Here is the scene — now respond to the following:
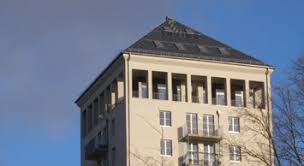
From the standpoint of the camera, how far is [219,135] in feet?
325

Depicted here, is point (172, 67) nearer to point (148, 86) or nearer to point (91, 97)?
point (148, 86)

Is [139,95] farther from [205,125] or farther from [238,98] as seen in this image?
[238,98]

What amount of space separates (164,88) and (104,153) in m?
8.62

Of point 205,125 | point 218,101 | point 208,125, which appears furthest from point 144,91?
point 218,101

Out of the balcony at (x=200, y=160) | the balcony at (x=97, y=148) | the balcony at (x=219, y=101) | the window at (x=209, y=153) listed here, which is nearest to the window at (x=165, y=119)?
the balcony at (x=200, y=160)

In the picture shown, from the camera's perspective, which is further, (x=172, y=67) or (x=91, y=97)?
(x=91, y=97)

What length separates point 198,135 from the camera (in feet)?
324

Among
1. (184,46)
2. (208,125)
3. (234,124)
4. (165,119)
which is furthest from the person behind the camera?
(184,46)

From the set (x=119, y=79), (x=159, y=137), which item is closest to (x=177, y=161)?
(x=159, y=137)

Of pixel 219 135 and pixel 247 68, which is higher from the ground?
pixel 247 68

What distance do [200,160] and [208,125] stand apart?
3.78 metres

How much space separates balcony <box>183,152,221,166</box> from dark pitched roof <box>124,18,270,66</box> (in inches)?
345

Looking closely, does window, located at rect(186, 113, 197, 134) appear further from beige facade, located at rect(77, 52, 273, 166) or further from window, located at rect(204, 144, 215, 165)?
window, located at rect(204, 144, 215, 165)

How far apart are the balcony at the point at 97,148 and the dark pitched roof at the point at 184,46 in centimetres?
986
